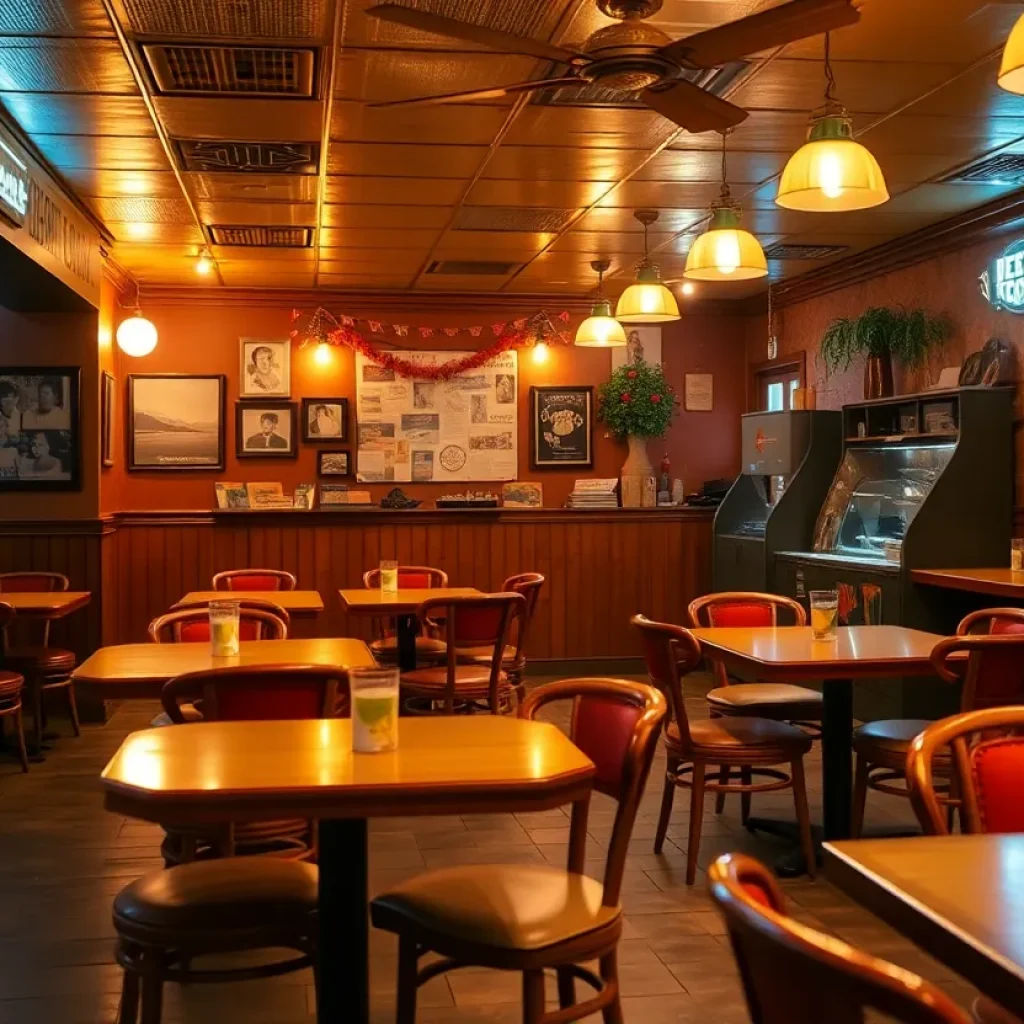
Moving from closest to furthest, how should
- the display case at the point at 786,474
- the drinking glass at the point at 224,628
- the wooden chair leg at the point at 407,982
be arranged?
the wooden chair leg at the point at 407,982 → the drinking glass at the point at 224,628 → the display case at the point at 786,474

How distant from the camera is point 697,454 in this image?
1027cm

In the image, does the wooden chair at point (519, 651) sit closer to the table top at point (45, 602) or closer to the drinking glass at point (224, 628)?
the table top at point (45, 602)

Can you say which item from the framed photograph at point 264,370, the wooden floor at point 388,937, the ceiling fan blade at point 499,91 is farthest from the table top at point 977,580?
the framed photograph at point 264,370

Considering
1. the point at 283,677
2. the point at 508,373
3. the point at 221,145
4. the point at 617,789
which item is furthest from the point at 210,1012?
the point at 508,373

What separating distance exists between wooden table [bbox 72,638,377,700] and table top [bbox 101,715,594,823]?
807mm

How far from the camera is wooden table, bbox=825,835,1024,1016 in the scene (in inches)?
59.2

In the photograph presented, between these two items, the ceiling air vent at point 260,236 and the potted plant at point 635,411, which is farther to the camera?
the potted plant at point 635,411

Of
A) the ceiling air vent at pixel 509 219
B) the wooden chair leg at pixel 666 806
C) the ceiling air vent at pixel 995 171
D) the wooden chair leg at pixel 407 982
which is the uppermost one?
the ceiling air vent at pixel 995 171

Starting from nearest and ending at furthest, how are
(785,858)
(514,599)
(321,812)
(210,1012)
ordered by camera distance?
(321,812)
(210,1012)
(785,858)
(514,599)

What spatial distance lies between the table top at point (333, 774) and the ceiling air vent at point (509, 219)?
483 centimetres

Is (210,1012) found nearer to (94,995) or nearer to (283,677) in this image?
(94,995)

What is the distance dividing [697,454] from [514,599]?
199 inches

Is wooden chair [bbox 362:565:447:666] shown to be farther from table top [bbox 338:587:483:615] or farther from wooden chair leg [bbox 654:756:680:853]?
wooden chair leg [bbox 654:756:680:853]

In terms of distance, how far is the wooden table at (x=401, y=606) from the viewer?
6.00m
